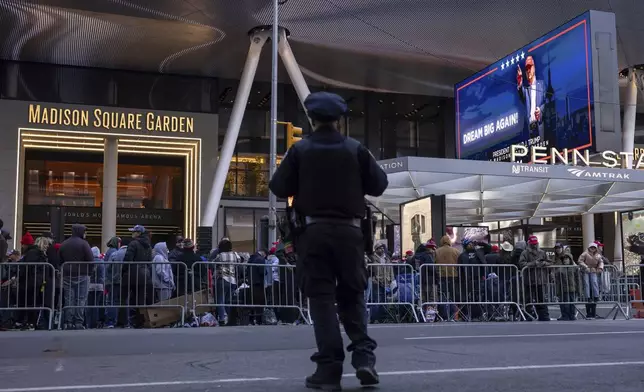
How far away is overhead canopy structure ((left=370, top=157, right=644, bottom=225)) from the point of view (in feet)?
66.8

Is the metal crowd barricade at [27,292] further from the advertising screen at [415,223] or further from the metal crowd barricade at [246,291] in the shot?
the advertising screen at [415,223]

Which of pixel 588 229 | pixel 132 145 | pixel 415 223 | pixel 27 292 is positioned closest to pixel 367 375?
pixel 27 292

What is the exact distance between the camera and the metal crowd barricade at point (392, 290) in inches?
558

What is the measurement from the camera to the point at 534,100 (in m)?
25.3

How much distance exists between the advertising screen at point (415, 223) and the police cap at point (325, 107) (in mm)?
15551

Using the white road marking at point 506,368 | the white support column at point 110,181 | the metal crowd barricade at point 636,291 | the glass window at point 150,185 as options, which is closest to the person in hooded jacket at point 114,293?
the white road marking at point 506,368

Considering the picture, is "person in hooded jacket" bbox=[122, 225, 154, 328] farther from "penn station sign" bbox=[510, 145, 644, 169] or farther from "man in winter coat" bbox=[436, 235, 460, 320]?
"penn station sign" bbox=[510, 145, 644, 169]

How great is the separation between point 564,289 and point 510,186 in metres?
7.33

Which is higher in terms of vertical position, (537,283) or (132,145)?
(132,145)

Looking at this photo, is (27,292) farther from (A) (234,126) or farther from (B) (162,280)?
(A) (234,126)

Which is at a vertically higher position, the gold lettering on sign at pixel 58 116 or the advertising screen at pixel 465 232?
the gold lettering on sign at pixel 58 116

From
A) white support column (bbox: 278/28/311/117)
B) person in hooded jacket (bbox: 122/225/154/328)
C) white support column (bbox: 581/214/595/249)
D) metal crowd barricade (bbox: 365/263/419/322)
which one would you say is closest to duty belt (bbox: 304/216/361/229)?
person in hooded jacket (bbox: 122/225/154/328)

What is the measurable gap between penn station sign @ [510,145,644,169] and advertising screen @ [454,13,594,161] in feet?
1.03

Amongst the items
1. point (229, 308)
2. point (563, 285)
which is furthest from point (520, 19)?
point (229, 308)
